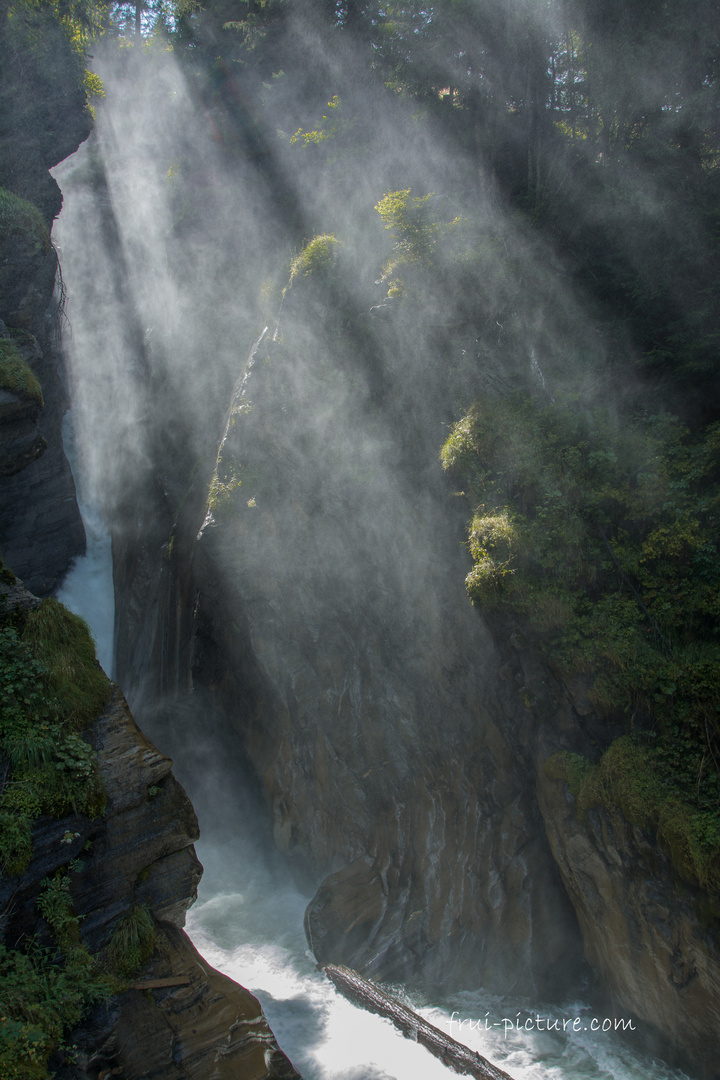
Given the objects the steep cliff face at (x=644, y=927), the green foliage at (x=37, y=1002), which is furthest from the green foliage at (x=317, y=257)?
the green foliage at (x=37, y=1002)

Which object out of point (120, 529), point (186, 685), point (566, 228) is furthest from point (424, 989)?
point (566, 228)

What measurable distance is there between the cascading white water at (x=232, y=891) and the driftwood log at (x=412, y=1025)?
0.50 ft

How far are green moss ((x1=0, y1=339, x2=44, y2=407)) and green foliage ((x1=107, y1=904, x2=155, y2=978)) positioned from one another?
9.35 m

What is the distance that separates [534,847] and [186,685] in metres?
8.92

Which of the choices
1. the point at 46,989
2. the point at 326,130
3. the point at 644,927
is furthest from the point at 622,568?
the point at 326,130

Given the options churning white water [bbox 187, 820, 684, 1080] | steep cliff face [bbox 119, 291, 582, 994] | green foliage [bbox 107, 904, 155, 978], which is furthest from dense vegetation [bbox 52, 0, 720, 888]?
green foliage [bbox 107, 904, 155, 978]

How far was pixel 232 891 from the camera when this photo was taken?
13.5 meters

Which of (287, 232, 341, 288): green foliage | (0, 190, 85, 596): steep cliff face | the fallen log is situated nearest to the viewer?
the fallen log

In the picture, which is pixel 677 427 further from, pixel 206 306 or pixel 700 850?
pixel 206 306

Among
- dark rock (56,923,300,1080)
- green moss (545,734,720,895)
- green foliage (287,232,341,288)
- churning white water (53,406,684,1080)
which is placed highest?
green foliage (287,232,341,288)

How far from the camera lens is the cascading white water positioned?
8.56m

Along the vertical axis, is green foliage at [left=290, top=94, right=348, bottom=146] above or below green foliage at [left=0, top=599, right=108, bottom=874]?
above

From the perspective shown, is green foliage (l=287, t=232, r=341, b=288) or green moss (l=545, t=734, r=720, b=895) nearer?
green moss (l=545, t=734, r=720, b=895)

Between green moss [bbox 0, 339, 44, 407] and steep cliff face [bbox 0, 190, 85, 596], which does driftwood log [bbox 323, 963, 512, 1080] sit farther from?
green moss [bbox 0, 339, 44, 407]
